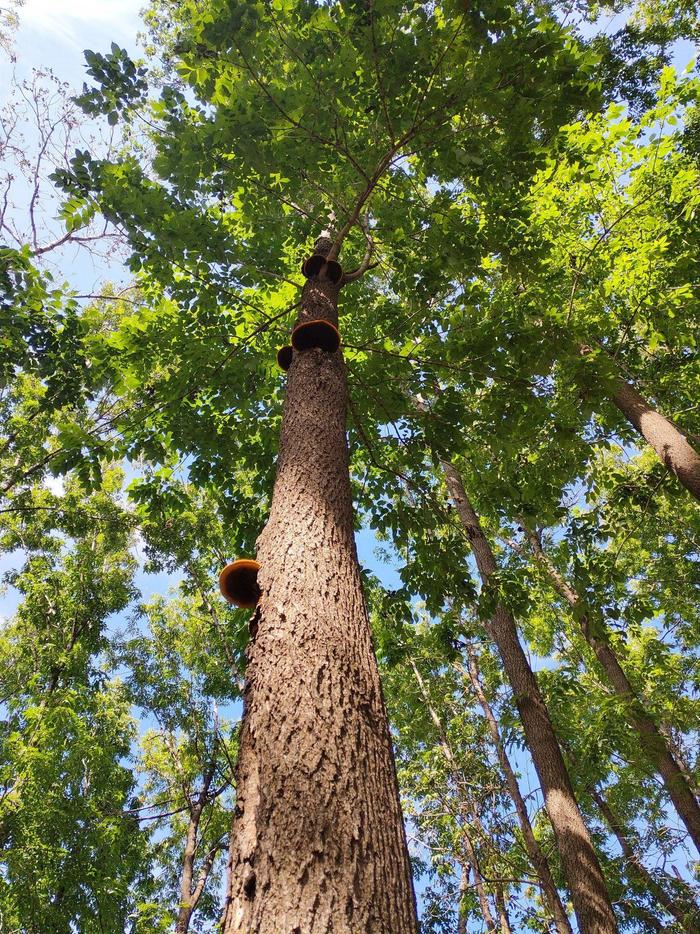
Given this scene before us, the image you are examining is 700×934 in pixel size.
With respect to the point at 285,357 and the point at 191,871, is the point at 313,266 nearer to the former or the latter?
the point at 285,357

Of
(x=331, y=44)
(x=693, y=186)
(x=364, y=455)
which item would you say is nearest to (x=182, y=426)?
(x=364, y=455)

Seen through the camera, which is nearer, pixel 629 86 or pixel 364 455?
pixel 364 455

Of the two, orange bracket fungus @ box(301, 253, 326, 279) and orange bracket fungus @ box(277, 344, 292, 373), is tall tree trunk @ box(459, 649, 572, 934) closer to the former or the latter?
orange bracket fungus @ box(277, 344, 292, 373)

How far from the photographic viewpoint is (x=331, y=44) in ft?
14.4

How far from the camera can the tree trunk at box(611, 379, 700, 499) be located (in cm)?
605

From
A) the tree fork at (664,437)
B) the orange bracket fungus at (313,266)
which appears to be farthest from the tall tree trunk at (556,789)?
the tree fork at (664,437)

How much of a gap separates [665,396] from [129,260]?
24.7 feet

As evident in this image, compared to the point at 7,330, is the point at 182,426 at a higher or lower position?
lower

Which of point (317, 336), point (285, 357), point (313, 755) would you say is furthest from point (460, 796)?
point (313, 755)

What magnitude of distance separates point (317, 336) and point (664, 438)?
4989 mm

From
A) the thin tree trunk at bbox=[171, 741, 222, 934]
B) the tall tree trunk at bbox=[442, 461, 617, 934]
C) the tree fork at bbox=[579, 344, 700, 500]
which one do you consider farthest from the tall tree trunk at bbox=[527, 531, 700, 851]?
the thin tree trunk at bbox=[171, 741, 222, 934]

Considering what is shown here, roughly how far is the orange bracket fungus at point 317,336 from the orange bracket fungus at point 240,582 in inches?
69.3

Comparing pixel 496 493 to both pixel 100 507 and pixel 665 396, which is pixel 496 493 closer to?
pixel 665 396

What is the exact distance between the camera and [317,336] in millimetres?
3518
